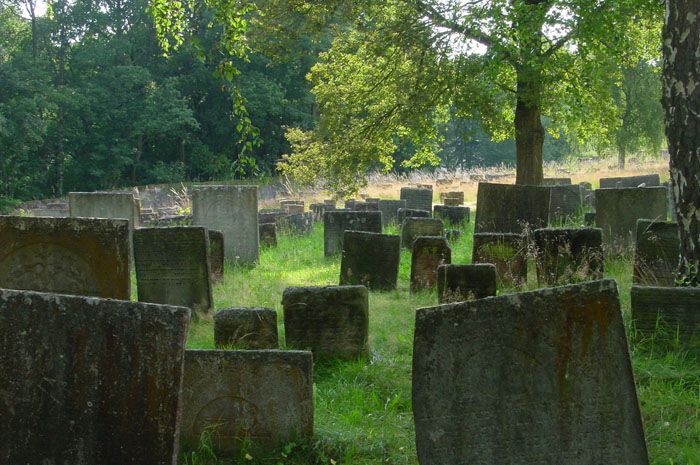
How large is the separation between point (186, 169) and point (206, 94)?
4629 millimetres

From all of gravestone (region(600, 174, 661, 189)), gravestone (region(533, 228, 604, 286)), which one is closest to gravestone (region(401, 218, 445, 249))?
gravestone (region(533, 228, 604, 286))

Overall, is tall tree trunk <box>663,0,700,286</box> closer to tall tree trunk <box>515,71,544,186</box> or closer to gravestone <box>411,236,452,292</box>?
gravestone <box>411,236,452,292</box>

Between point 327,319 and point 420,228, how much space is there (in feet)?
26.5

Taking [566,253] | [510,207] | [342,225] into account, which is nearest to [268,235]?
[342,225]

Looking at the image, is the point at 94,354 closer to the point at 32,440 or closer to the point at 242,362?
the point at 32,440

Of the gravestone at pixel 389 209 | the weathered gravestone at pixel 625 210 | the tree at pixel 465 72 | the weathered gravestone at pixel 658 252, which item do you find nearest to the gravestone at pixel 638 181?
the tree at pixel 465 72

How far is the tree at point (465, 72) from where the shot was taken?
56.2 ft

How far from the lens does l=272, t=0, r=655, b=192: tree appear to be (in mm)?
17125

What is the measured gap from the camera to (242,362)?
614 cm

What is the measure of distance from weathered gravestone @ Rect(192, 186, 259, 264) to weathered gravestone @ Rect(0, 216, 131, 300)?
7635 mm

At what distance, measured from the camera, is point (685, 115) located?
7473 mm

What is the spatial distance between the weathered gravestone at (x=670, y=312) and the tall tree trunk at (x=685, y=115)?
464mm

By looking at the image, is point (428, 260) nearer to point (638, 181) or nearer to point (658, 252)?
point (658, 252)

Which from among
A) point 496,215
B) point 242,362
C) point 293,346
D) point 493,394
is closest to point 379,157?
point 496,215
